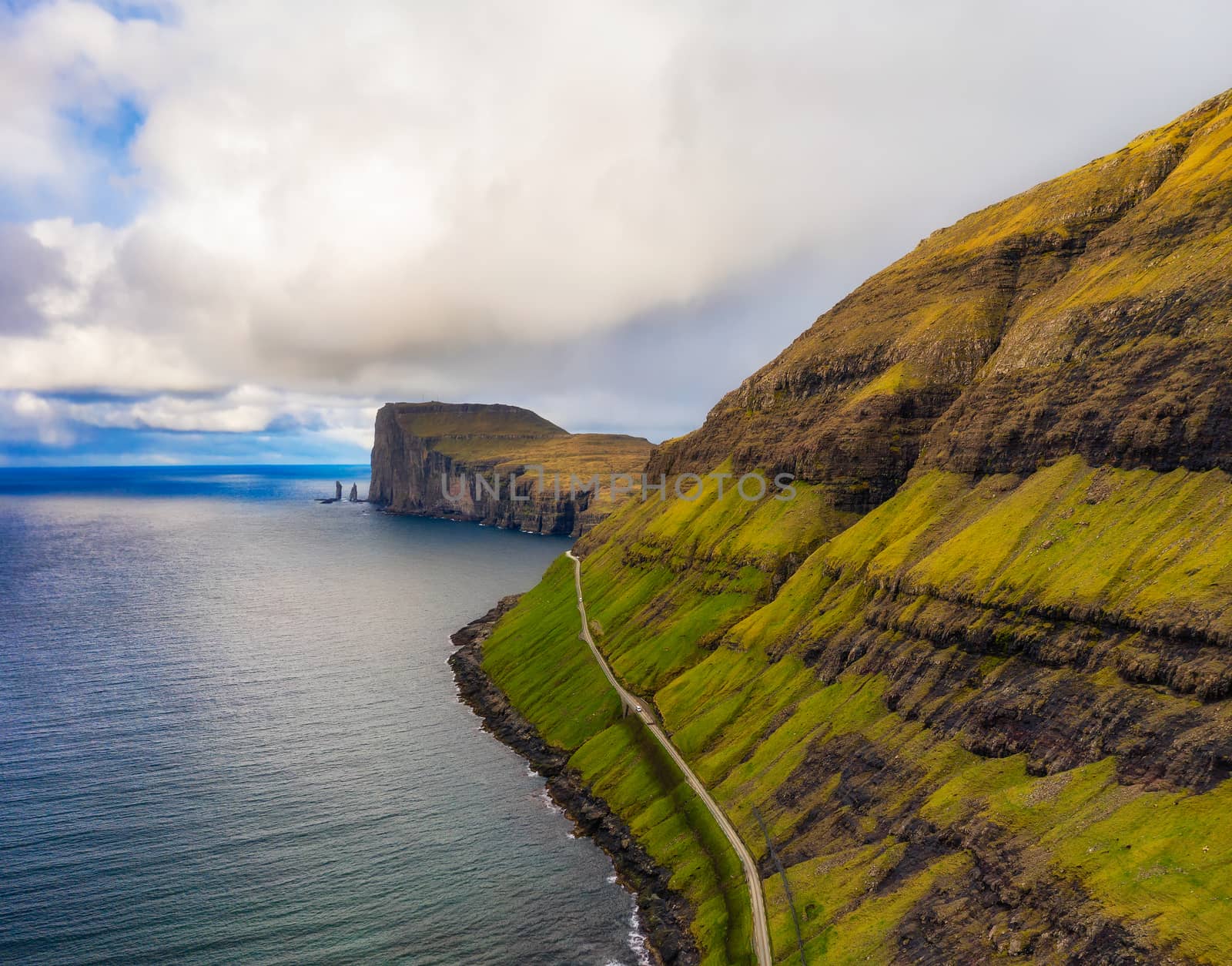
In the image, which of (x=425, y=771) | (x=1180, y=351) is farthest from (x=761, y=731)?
(x=1180, y=351)

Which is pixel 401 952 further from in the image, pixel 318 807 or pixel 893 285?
pixel 893 285

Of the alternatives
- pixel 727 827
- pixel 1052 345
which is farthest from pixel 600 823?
pixel 1052 345

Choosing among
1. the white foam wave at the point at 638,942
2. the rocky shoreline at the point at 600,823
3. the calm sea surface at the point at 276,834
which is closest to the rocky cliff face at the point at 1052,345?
the rocky shoreline at the point at 600,823

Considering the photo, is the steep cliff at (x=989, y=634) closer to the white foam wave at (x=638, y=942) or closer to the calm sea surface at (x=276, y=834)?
the white foam wave at (x=638, y=942)

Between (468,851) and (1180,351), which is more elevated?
(1180,351)

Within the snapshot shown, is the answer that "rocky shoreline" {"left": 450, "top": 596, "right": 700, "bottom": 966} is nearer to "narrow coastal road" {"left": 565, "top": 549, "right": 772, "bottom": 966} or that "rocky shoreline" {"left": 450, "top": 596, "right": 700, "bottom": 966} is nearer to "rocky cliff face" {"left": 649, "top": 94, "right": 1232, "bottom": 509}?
"narrow coastal road" {"left": 565, "top": 549, "right": 772, "bottom": 966}

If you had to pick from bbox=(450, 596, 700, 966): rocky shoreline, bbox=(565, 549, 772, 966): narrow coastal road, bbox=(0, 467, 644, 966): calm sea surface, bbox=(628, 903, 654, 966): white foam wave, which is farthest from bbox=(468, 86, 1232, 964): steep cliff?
bbox=(0, 467, 644, 966): calm sea surface
